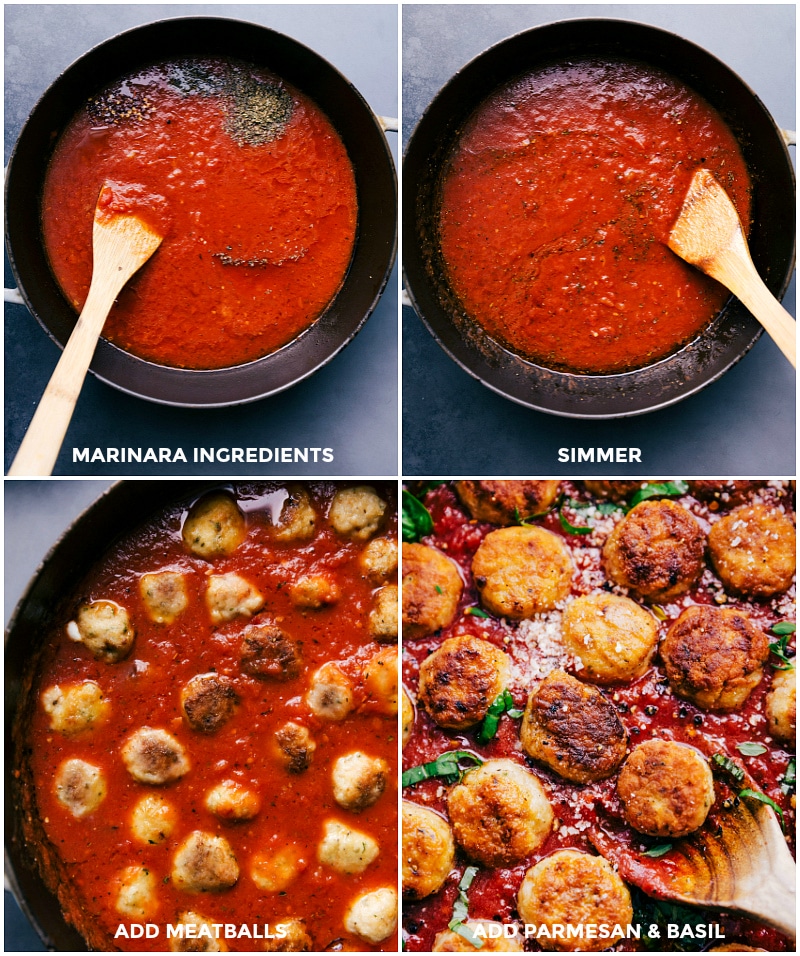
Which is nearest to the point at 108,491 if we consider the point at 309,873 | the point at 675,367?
the point at 309,873

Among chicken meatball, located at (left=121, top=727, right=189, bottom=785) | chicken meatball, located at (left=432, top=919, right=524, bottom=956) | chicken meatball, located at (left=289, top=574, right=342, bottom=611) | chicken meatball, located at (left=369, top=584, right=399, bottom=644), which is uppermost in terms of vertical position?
chicken meatball, located at (left=289, top=574, right=342, bottom=611)

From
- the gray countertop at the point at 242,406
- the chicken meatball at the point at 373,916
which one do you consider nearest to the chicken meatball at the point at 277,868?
the chicken meatball at the point at 373,916

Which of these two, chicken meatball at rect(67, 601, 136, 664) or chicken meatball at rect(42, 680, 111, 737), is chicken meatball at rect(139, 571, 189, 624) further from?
chicken meatball at rect(42, 680, 111, 737)

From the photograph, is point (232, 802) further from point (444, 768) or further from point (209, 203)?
point (209, 203)

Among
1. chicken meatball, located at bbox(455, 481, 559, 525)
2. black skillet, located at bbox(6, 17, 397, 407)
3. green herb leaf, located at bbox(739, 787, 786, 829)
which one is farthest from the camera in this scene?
chicken meatball, located at bbox(455, 481, 559, 525)

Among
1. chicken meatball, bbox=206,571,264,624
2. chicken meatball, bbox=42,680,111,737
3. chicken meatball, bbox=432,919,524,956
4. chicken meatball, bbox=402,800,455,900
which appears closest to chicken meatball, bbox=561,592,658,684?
chicken meatball, bbox=402,800,455,900

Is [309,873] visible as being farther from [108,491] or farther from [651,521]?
[651,521]
